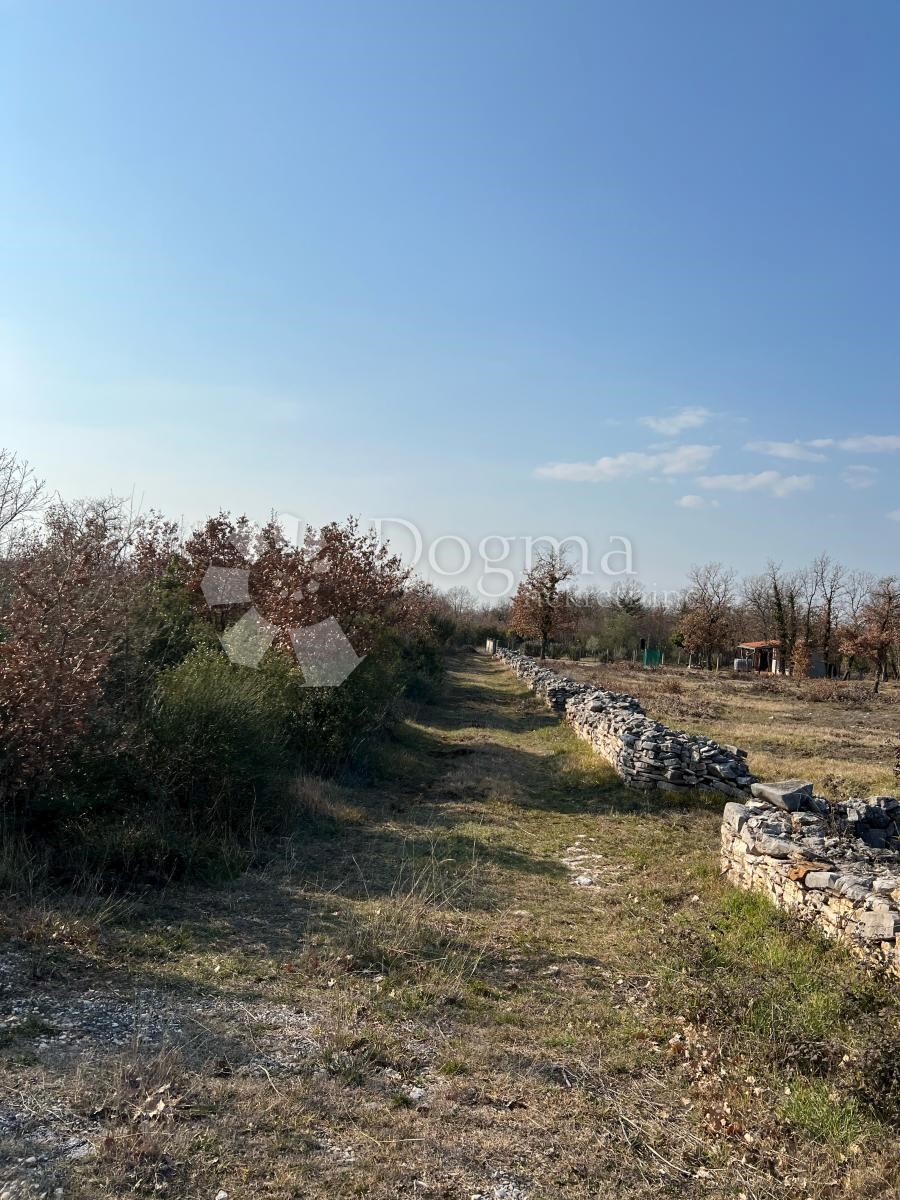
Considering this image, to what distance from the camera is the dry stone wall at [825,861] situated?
17.9 feet

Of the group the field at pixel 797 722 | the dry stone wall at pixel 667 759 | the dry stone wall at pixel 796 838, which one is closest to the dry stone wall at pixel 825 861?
the dry stone wall at pixel 796 838

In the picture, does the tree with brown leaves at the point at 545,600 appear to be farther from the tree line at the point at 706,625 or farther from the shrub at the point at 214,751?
the shrub at the point at 214,751

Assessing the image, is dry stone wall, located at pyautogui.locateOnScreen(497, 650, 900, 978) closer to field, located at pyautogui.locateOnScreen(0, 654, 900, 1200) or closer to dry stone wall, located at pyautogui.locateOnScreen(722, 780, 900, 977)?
dry stone wall, located at pyautogui.locateOnScreen(722, 780, 900, 977)

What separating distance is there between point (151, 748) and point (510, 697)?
21681 mm

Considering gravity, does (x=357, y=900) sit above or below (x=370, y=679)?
below

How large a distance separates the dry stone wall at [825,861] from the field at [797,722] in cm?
263

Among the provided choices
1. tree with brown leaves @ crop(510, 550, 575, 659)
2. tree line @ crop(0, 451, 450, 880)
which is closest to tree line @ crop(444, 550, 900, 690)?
tree with brown leaves @ crop(510, 550, 575, 659)

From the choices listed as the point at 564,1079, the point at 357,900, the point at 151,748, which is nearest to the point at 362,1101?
the point at 564,1079

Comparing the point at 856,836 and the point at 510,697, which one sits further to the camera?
the point at 510,697

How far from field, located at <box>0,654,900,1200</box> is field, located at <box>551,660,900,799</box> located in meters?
6.18

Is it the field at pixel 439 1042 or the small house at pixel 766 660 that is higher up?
the small house at pixel 766 660

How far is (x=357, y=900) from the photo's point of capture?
706 centimetres

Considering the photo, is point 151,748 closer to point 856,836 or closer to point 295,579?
point 295,579

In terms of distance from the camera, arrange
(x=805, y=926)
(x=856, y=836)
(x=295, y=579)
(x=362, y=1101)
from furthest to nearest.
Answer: (x=295, y=579) → (x=856, y=836) → (x=805, y=926) → (x=362, y=1101)
